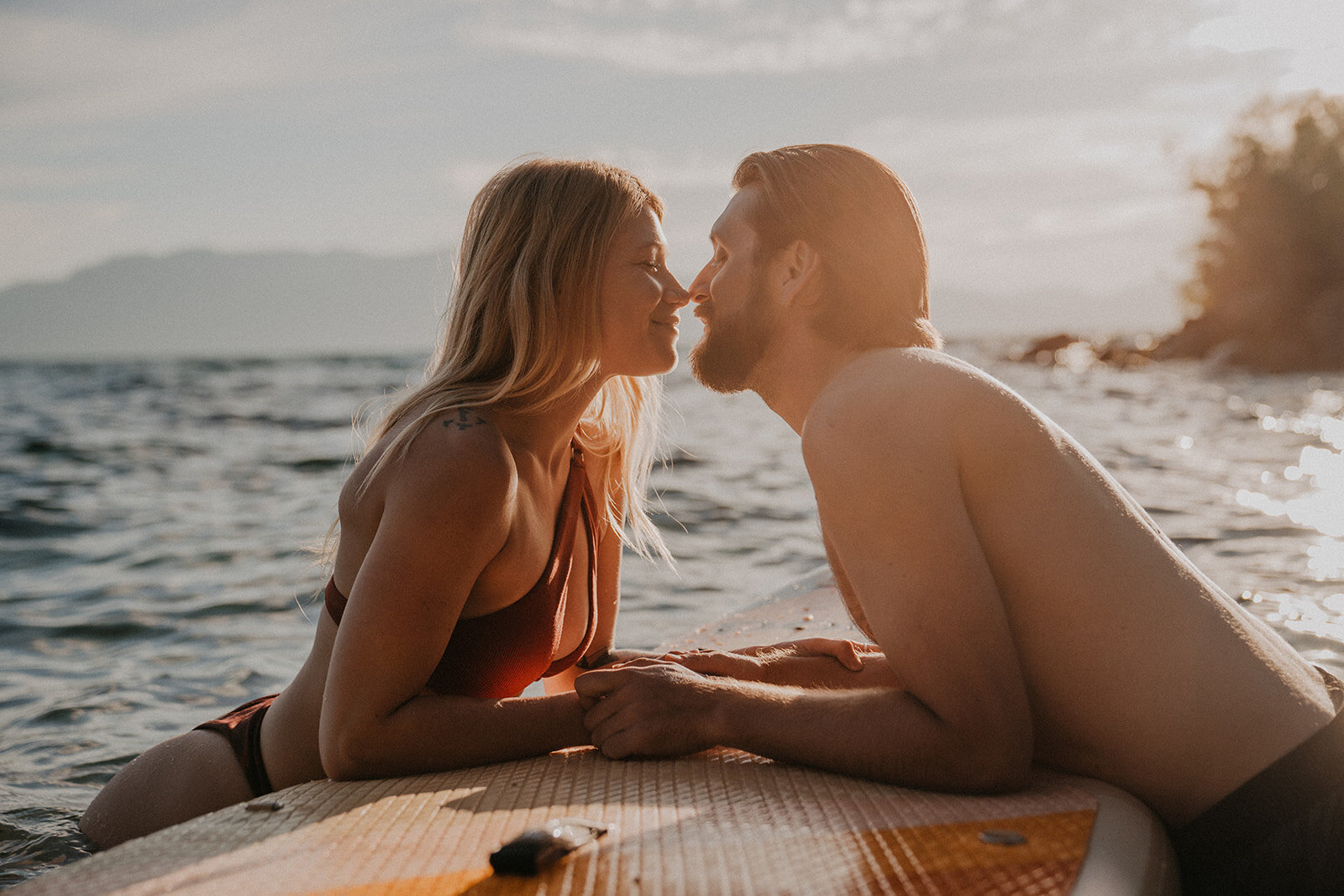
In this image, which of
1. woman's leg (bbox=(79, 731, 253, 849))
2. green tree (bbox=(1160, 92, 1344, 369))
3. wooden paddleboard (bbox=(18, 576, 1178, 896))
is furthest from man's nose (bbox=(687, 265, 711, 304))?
green tree (bbox=(1160, 92, 1344, 369))

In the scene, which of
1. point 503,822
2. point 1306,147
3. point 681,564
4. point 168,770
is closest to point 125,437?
point 681,564

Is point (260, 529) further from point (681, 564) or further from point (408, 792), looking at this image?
point (408, 792)

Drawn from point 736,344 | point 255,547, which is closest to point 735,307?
point 736,344

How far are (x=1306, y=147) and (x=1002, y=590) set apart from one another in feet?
149

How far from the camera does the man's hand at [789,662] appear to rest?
259 cm

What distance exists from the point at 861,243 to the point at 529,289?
3.03ft

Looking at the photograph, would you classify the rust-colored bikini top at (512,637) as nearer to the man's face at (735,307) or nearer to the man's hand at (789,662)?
the man's hand at (789,662)

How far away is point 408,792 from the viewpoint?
2154 mm

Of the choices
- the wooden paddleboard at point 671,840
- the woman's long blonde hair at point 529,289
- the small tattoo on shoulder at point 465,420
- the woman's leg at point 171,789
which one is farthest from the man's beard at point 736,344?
the woman's leg at point 171,789

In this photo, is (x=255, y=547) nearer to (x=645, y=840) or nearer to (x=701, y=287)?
(x=701, y=287)

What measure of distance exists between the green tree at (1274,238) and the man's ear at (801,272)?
3536 centimetres

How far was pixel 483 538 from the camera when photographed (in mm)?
2379

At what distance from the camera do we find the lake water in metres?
4.60

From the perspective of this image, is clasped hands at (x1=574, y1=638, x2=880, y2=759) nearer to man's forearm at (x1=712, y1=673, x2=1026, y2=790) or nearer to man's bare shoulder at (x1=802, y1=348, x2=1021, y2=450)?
man's forearm at (x1=712, y1=673, x2=1026, y2=790)
